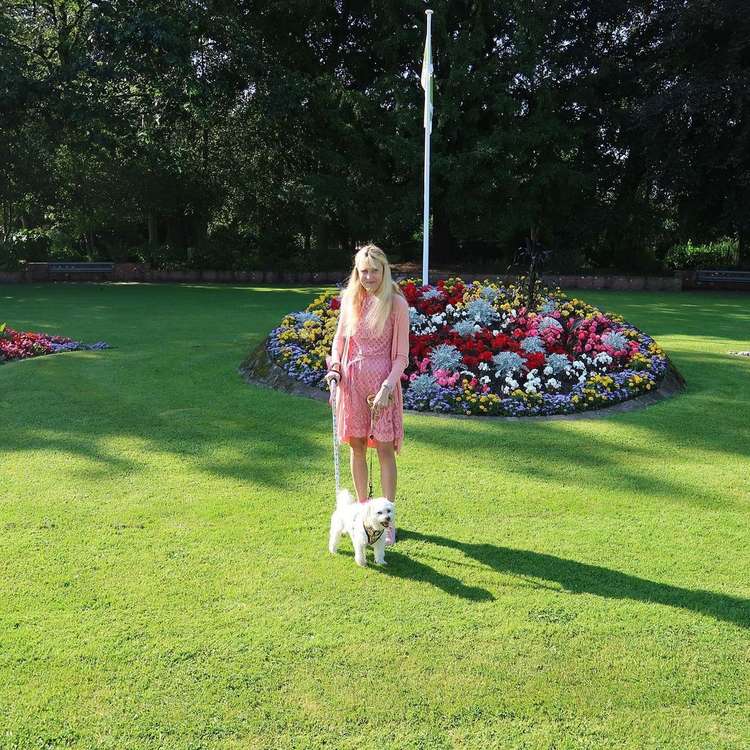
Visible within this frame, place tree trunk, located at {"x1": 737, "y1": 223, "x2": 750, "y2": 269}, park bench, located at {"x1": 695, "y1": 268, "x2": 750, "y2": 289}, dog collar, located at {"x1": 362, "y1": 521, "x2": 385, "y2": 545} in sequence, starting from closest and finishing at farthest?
dog collar, located at {"x1": 362, "y1": 521, "x2": 385, "y2": 545}, park bench, located at {"x1": 695, "y1": 268, "x2": 750, "y2": 289}, tree trunk, located at {"x1": 737, "y1": 223, "x2": 750, "y2": 269}

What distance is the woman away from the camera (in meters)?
3.70

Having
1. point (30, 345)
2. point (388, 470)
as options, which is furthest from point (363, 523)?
point (30, 345)

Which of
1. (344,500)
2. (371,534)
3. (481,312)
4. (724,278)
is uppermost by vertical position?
(724,278)

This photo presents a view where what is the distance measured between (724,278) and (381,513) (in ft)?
74.7

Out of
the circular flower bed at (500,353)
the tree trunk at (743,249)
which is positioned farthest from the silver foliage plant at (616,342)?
the tree trunk at (743,249)

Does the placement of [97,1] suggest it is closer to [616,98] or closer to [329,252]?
[329,252]

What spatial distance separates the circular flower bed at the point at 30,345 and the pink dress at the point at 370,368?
23.0 ft

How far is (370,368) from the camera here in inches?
150

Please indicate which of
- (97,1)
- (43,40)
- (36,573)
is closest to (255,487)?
(36,573)

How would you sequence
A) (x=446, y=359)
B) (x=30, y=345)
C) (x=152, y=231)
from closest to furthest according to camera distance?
1. (x=446, y=359)
2. (x=30, y=345)
3. (x=152, y=231)

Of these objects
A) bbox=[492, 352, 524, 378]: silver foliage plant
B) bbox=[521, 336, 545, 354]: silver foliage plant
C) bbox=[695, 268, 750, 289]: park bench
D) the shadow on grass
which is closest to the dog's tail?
the shadow on grass

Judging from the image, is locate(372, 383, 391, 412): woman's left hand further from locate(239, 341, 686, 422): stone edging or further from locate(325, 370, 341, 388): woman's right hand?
locate(239, 341, 686, 422): stone edging

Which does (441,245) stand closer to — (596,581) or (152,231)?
(152,231)

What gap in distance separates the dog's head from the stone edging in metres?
3.22
